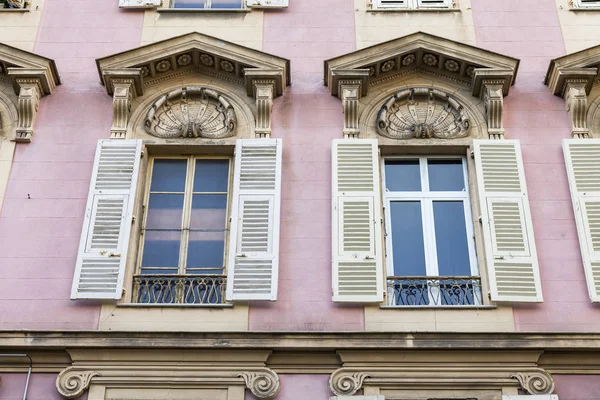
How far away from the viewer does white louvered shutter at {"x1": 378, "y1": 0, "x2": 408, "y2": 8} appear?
41.1 feet

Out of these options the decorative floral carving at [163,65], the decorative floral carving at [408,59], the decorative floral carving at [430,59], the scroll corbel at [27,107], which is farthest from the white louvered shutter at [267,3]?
the scroll corbel at [27,107]

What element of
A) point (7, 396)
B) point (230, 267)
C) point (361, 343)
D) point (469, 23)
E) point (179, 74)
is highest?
point (469, 23)

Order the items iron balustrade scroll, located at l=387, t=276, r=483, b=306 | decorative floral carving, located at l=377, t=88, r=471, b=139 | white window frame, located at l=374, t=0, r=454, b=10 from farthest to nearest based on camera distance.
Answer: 1. white window frame, located at l=374, t=0, r=454, b=10
2. decorative floral carving, located at l=377, t=88, r=471, b=139
3. iron balustrade scroll, located at l=387, t=276, r=483, b=306

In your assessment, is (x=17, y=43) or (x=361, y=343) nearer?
(x=361, y=343)

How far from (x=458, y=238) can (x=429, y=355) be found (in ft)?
5.77

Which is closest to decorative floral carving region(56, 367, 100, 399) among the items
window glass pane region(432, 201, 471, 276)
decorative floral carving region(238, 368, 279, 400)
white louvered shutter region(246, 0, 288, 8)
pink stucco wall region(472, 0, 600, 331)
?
decorative floral carving region(238, 368, 279, 400)

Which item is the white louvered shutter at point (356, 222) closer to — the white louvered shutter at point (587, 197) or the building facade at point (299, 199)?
the building facade at point (299, 199)

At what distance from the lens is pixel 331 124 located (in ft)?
37.5

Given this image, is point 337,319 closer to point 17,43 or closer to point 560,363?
point 560,363

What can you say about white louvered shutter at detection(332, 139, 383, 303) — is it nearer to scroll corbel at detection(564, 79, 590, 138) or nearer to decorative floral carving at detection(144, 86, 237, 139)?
decorative floral carving at detection(144, 86, 237, 139)

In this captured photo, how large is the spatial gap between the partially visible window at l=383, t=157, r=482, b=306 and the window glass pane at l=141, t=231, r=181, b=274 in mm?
2438

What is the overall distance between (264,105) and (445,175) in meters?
2.37

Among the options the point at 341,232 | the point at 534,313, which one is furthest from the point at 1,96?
the point at 534,313

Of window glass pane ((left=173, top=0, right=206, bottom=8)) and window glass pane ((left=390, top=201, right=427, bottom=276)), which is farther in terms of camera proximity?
window glass pane ((left=173, top=0, right=206, bottom=8))
